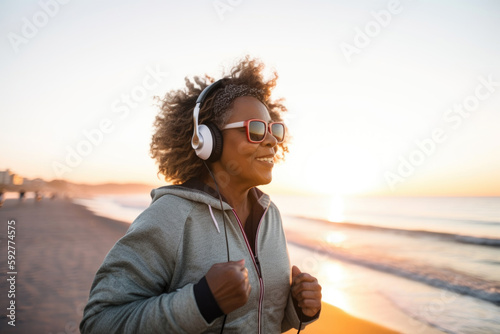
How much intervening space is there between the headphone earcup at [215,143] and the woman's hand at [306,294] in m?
0.85

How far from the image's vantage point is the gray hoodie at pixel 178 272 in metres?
1.19

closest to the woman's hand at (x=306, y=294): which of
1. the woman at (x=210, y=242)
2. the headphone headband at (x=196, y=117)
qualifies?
the woman at (x=210, y=242)

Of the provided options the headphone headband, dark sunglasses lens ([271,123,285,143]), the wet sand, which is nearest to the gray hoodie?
the headphone headband

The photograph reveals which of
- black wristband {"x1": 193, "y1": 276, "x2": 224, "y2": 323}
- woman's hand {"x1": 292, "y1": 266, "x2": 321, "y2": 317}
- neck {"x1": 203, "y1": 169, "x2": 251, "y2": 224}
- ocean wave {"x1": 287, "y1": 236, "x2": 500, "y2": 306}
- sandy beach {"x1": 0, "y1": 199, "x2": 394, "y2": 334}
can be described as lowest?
ocean wave {"x1": 287, "y1": 236, "x2": 500, "y2": 306}

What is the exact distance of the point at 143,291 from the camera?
1.30m

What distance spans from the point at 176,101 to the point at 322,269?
7564 mm

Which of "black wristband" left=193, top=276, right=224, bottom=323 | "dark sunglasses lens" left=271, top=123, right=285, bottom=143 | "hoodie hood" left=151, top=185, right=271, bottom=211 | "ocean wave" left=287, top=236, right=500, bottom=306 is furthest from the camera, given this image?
"ocean wave" left=287, top=236, right=500, bottom=306

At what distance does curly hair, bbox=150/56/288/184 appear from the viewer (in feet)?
6.44

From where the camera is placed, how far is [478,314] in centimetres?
552

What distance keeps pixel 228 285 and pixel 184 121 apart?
118 cm

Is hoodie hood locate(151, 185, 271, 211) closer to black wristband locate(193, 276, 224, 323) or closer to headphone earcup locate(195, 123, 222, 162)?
headphone earcup locate(195, 123, 222, 162)

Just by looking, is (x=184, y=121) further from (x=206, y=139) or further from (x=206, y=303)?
(x=206, y=303)

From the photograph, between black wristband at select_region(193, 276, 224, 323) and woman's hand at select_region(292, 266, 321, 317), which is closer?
black wristband at select_region(193, 276, 224, 323)

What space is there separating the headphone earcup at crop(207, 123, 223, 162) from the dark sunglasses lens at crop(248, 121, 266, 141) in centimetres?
19
